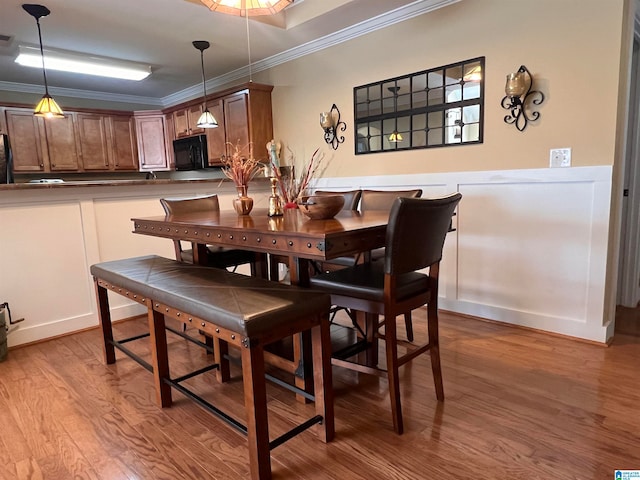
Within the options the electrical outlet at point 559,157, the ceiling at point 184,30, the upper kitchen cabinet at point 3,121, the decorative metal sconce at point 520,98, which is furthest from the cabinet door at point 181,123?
the electrical outlet at point 559,157

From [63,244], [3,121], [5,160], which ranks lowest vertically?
[63,244]

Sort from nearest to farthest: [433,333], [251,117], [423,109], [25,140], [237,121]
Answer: [433,333] < [423,109] < [251,117] < [237,121] < [25,140]

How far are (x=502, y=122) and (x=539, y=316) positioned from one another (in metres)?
1.35

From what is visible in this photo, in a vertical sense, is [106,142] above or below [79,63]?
below

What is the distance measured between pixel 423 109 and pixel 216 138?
268 cm

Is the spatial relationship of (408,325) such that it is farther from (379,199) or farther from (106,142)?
(106,142)

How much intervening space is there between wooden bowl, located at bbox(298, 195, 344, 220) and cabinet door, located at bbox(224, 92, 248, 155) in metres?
2.81

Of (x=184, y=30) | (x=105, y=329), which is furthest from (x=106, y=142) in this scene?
(x=105, y=329)

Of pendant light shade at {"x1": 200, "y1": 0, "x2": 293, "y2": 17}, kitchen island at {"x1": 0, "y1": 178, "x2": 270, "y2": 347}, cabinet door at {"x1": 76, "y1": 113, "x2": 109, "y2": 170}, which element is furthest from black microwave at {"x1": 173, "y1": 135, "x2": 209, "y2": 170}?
pendant light shade at {"x1": 200, "y1": 0, "x2": 293, "y2": 17}

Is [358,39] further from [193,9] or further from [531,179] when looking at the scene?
[531,179]

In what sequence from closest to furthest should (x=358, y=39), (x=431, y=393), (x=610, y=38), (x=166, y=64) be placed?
(x=431, y=393) < (x=610, y=38) < (x=358, y=39) < (x=166, y=64)

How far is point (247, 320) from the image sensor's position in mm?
1343

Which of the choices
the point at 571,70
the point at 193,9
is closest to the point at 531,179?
the point at 571,70

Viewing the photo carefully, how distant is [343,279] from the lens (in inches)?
73.7
